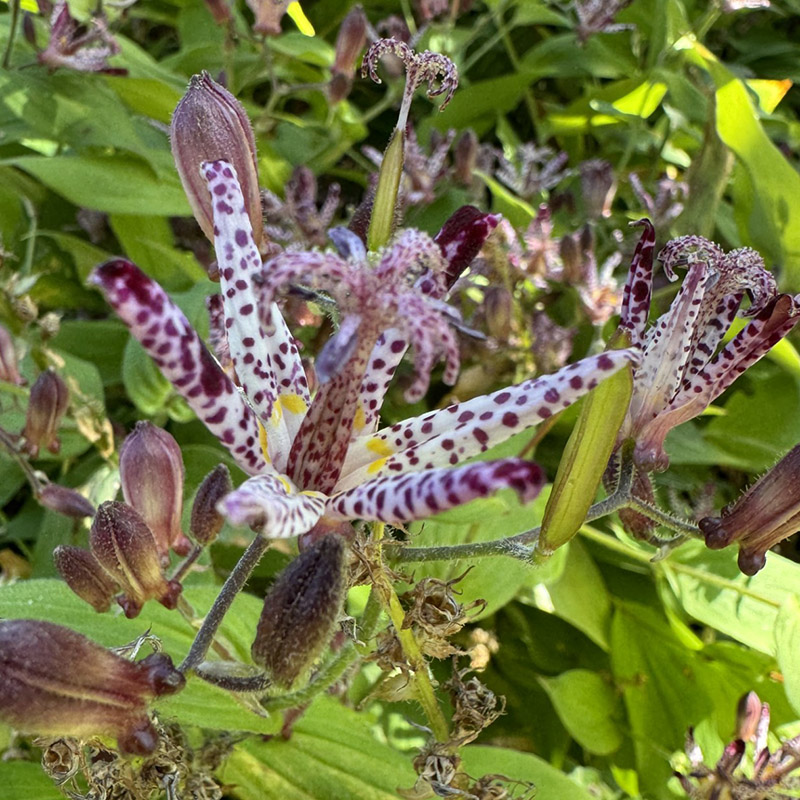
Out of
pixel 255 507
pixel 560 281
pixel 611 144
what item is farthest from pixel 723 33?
pixel 255 507

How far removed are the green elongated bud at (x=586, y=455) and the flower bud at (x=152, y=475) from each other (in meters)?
0.35

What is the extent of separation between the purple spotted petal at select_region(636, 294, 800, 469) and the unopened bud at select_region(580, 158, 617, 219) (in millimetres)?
793

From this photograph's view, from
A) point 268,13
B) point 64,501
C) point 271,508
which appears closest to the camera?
point 271,508

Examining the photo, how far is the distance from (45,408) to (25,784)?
0.39 metres

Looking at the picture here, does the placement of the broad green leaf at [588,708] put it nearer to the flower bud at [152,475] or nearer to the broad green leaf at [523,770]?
the broad green leaf at [523,770]

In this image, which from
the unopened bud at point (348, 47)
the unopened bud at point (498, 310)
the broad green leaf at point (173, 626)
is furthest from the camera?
the unopened bud at point (348, 47)

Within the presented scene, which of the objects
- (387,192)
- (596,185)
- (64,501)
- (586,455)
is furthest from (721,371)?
(596,185)

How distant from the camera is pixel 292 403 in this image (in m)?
0.68

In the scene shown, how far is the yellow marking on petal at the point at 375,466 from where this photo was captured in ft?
2.08

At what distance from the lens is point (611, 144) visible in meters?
1.80

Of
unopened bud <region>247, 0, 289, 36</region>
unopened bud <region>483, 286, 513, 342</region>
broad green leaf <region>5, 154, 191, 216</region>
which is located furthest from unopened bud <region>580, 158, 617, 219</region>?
broad green leaf <region>5, 154, 191, 216</region>

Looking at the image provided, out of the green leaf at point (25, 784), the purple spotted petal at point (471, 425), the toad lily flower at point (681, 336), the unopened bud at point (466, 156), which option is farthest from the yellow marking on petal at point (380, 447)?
the unopened bud at point (466, 156)

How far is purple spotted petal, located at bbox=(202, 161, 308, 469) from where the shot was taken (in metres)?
0.62

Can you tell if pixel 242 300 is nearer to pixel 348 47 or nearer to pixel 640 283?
pixel 640 283
